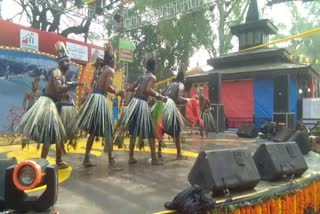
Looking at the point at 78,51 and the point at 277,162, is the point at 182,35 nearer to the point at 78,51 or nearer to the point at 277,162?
the point at 78,51

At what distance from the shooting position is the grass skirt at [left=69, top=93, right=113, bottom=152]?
489 centimetres

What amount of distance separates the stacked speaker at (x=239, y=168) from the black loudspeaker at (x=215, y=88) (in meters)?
Answer: 8.23

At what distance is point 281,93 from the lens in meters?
14.8

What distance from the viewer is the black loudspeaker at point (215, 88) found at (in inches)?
525

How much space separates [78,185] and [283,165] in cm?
273

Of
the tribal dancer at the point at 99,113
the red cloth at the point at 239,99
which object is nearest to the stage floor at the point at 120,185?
the tribal dancer at the point at 99,113

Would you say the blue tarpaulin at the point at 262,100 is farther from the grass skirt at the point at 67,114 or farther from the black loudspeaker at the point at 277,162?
the grass skirt at the point at 67,114

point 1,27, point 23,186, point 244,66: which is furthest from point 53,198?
point 244,66

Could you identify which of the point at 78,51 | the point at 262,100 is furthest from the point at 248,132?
the point at 78,51

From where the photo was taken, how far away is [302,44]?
40.0m

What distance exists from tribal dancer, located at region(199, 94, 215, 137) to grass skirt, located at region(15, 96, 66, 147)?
23.2 feet

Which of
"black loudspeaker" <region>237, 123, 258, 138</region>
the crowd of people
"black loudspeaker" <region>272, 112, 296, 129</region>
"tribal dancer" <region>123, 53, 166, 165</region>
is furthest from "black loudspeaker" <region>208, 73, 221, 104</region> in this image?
"tribal dancer" <region>123, 53, 166, 165</region>

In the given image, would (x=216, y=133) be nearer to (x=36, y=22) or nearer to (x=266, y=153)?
(x=266, y=153)

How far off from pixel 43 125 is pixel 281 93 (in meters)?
12.2
